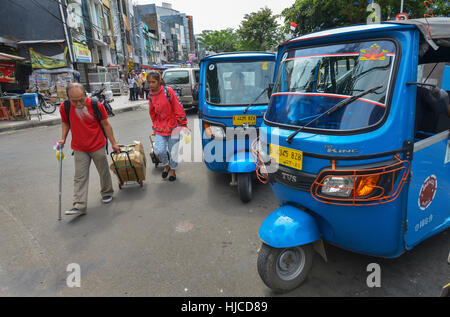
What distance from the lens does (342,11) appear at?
11.6m

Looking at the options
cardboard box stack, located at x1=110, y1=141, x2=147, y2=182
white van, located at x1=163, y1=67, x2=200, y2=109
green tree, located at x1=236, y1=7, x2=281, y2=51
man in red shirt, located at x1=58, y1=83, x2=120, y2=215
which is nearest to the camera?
man in red shirt, located at x1=58, y1=83, x2=120, y2=215

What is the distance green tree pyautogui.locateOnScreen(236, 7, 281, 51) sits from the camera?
35219mm

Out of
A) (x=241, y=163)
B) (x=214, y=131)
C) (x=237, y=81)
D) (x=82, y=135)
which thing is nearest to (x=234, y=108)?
(x=214, y=131)

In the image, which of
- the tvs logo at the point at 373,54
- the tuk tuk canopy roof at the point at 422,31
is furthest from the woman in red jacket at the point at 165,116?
the tvs logo at the point at 373,54

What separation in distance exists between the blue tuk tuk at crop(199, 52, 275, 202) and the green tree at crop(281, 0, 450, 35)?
4.97 metres

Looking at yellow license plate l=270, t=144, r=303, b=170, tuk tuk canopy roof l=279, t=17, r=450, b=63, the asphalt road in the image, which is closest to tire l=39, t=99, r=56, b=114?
the asphalt road

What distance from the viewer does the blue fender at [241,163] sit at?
13.4ft

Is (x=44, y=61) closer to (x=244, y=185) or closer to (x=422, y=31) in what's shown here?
(x=244, y=185)

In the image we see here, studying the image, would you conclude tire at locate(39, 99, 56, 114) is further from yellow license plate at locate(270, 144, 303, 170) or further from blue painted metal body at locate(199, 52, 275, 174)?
yellow license plate at locate(270, 144, 303, 170)

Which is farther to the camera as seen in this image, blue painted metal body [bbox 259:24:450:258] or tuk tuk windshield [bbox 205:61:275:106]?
tuk tuk windshield [bbox 205:61:275:106]

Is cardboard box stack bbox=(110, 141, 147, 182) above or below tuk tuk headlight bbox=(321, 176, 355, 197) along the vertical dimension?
below

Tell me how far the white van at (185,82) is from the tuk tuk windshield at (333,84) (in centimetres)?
1108

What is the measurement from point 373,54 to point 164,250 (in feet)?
8.71

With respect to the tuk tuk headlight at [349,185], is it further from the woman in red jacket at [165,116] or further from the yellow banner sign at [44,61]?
the yellow banner sign at [44,61]
